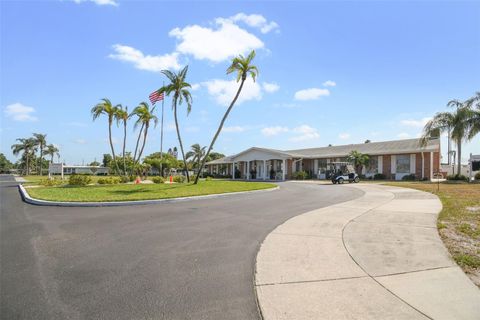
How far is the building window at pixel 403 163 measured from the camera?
30.5 m

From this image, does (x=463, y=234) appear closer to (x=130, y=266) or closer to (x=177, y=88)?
(x=130, y=266)

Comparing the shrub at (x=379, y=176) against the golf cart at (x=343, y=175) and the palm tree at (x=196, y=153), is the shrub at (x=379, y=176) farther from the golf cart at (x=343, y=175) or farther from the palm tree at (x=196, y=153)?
the palm tree at (x=196, y=153)

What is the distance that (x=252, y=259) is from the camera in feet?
16.3

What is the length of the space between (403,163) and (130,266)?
3240cm

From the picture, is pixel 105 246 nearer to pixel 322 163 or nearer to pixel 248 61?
pixel 248 61

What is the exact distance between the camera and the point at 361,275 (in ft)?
13.8

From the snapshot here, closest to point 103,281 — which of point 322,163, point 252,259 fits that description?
point 252,259

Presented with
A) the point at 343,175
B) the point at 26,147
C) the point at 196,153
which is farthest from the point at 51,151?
the point at 343,175

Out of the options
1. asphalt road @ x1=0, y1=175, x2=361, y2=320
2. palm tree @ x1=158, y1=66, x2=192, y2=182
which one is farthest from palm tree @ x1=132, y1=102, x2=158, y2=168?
asphalt road @ x1=0, y1=175, x2=361, y2=320

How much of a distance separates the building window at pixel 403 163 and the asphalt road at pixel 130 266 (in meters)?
27.1

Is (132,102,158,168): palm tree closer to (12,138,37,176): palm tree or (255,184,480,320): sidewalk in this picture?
(255,184,480,320): sidewalk

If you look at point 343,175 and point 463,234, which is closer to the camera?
point 463,234

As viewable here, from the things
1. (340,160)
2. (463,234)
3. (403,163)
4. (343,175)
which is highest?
(340,160)

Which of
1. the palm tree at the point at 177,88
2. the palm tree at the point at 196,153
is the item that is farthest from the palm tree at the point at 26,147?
the palm tree at the point at 177,88
